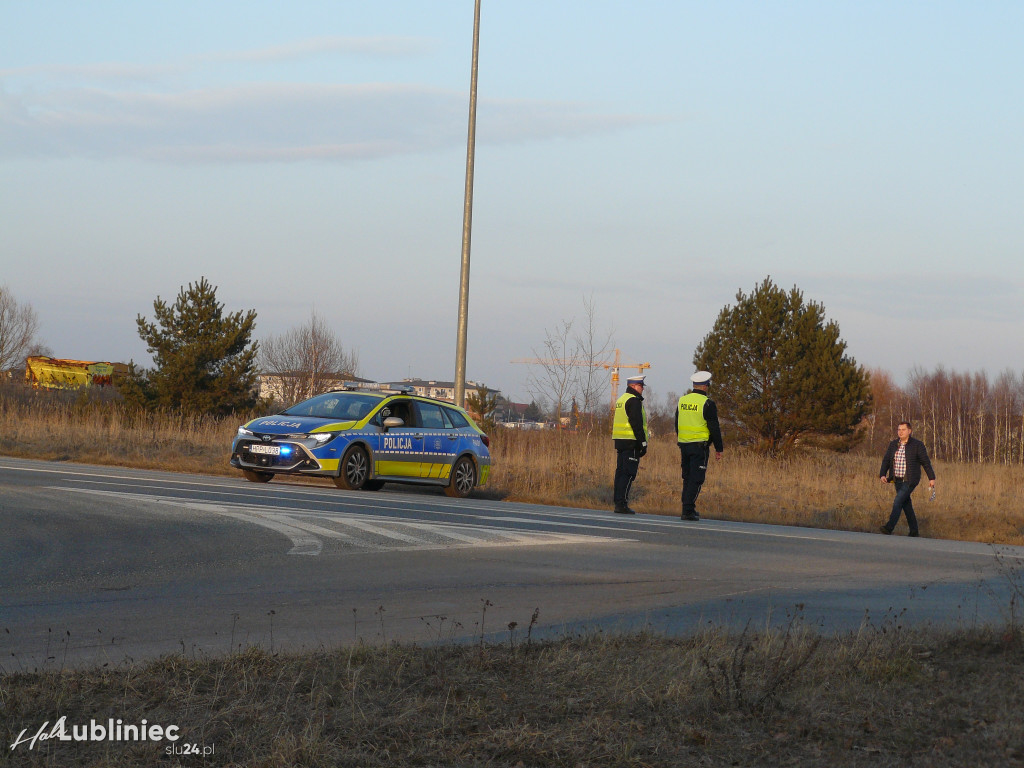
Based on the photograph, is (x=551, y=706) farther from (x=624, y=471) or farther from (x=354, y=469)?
(x=354, y=469)

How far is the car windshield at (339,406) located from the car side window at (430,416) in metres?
0.78

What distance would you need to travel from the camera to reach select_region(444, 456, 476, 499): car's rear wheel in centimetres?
1862

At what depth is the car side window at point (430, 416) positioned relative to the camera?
1844cm

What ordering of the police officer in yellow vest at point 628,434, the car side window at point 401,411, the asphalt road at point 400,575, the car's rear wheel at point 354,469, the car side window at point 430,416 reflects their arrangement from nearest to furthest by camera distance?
the asphalt road at point 400,575, the police officer in yellow vest at point 628,434, the car's rear wheel at point 354,469, the car side window at point 401,411, the car side window at point 430,416

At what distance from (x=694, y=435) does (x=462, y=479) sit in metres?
5.01

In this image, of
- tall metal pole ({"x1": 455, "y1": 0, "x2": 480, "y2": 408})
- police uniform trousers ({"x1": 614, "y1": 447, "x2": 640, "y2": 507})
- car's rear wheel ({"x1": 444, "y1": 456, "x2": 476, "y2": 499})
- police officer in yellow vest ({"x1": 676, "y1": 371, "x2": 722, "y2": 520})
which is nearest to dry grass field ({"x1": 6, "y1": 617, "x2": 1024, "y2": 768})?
police officer in yellow vest ({"x1": 676, "y1": 371, "x2": 722, "y2": 520})

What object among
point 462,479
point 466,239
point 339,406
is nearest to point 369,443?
point 339,406

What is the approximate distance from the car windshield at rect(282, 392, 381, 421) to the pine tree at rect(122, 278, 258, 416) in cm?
2758

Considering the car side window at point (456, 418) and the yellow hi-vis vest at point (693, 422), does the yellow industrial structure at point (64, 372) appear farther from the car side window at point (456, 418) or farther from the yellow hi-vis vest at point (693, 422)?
the yellow hi-vis vest at point (693, 422)

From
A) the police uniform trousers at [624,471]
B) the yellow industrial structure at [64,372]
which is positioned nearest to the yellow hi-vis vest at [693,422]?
the police uniform trousers at [624,471]

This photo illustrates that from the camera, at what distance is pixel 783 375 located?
46.5m

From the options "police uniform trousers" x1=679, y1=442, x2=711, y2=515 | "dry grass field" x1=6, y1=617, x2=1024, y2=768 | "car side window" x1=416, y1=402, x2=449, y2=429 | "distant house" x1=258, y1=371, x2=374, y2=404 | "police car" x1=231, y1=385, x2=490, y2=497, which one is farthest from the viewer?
"distant house" x1=258, y1=371, x2=374, y2=404

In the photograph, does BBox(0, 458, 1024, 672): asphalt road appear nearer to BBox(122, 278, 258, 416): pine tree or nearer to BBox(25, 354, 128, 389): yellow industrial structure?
BBox(122, 278, 258, 416): pine tree

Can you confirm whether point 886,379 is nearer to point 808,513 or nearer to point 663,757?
point 808,513
